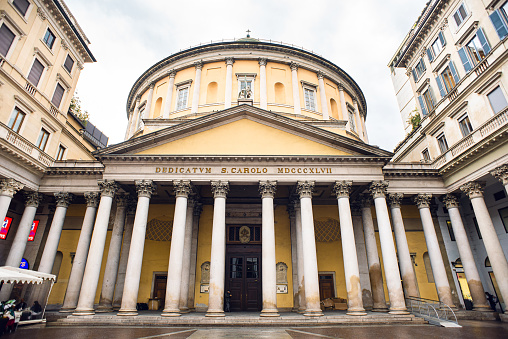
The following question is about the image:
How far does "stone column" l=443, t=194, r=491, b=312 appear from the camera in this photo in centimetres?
1441

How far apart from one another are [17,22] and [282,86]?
17413 millimetres

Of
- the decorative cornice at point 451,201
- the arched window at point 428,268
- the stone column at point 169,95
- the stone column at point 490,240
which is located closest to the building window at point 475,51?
the stone column at point 490,240

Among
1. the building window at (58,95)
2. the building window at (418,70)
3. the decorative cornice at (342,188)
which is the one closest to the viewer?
the decorative cornice at (342,188)

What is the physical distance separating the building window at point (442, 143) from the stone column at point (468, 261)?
3431 mm

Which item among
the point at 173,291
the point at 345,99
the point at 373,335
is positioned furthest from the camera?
the point at 345,99

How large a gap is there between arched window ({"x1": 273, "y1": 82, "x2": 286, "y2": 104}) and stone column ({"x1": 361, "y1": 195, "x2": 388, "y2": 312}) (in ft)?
35.0

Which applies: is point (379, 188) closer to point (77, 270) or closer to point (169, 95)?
point (77, 270)

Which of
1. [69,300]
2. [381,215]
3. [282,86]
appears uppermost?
[282,86]

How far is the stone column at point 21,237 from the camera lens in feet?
48.7

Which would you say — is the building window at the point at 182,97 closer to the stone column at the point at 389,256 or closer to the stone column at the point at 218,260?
the stone column at the point at 218,260

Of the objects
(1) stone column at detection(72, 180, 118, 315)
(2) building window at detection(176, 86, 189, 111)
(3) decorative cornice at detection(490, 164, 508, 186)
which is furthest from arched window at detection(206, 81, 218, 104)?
(3) decorative cornice at detection(490, 164, 508, 186)

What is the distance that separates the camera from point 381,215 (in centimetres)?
1452

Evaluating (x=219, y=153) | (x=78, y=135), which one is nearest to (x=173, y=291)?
(x=219, y=153)

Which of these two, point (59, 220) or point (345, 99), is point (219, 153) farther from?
point (345, 99)
